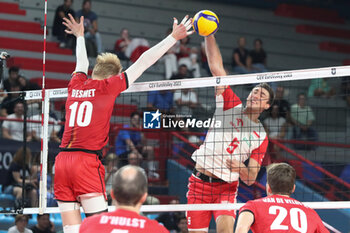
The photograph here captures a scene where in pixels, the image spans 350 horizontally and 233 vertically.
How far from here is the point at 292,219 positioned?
206 inches

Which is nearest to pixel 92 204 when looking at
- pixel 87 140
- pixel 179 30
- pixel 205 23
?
pixel 87 140

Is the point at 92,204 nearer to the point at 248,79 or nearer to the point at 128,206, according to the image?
the point at 128,206

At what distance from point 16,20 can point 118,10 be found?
3152 millimetres

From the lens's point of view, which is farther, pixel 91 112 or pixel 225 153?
pixel 225 153

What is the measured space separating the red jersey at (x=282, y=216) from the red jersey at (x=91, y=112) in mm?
1635

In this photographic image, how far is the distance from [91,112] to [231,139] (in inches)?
81.4

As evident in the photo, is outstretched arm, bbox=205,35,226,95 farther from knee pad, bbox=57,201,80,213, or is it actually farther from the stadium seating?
the stadium seating

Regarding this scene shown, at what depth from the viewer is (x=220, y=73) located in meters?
7.43

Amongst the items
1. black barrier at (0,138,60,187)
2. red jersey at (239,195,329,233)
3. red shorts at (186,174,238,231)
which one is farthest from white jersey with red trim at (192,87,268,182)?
black barrier at (0,138,60,187)

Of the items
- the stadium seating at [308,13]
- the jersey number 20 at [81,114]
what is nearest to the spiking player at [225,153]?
the jersey number 20 at [81,114]

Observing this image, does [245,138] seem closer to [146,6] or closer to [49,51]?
[49,51]

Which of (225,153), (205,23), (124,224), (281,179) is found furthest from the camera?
(225,153)

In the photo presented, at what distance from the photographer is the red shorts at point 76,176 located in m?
5.81

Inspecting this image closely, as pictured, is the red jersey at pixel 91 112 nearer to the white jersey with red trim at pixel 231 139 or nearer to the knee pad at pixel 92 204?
the knee pad at pixel 92 204
